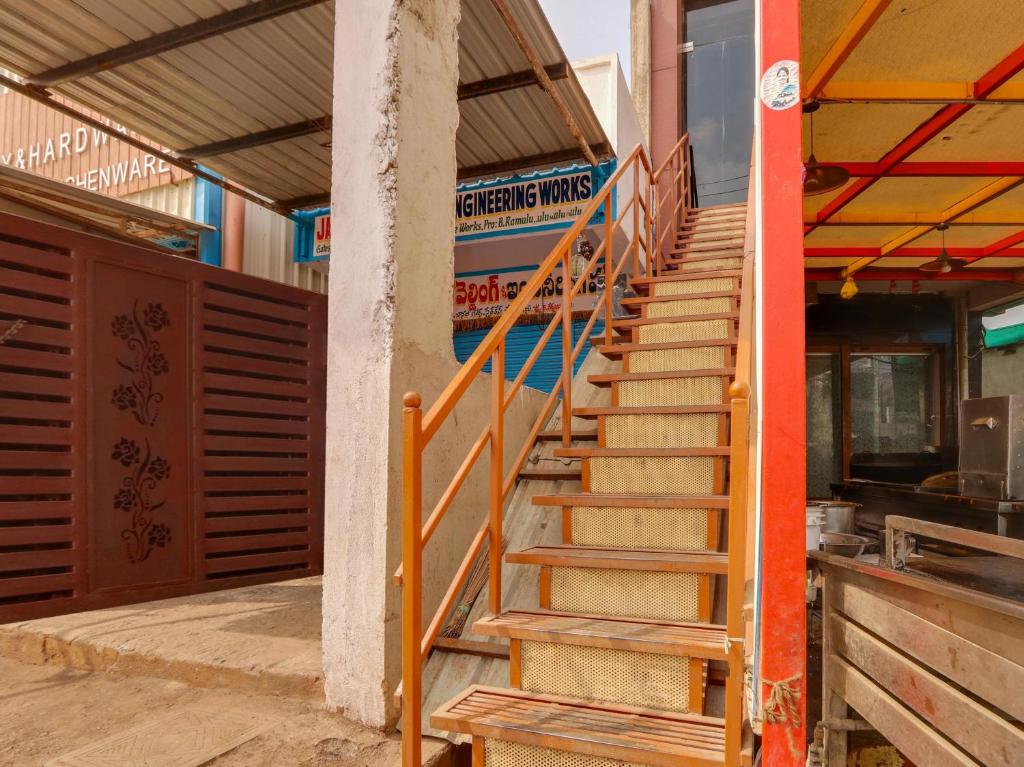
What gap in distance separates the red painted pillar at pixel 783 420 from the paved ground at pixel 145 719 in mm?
1473

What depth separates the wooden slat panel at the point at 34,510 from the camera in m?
4.07

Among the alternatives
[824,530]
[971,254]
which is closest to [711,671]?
[824,530]

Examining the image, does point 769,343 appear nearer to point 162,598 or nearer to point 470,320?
point 162,598

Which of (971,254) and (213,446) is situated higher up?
(971,254)

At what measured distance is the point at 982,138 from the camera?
552cm

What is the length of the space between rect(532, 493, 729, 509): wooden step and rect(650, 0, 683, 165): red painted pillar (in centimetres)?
806

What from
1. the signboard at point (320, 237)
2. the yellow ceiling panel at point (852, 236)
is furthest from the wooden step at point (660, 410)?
the yellow ceiling panel at point (852, 236)

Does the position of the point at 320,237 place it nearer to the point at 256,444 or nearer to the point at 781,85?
the point at 256,444

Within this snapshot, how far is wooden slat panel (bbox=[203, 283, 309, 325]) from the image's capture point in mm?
5051

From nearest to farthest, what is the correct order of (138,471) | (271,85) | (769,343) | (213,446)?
(769,343) → (138,471) → (213,446) → (271,85)

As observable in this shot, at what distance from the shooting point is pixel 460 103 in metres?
5.66

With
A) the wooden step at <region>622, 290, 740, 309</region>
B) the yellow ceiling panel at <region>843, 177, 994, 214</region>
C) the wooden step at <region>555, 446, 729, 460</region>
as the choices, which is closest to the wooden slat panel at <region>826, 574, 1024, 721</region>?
the wooden step at <region>555, 446, 729, 460</region>

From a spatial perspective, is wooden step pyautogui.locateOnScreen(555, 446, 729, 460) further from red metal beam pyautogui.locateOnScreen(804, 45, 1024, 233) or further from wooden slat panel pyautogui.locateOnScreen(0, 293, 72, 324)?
red metal beam pyautogui.locateOnScreen(804, 45, 1024, 233)

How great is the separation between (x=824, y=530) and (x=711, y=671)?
2.55m
